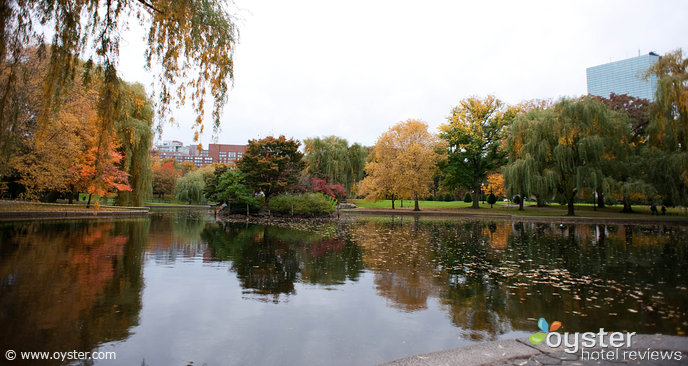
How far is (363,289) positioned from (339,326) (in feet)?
6.06

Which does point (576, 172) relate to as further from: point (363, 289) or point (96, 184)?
point (96, 184)

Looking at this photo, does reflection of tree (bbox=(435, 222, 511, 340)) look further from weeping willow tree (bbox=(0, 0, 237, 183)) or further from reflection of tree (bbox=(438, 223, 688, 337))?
weeping willow tree (bbox=(0, 0, 237, 183))

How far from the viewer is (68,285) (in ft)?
19.2

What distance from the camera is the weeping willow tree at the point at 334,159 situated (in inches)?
1596

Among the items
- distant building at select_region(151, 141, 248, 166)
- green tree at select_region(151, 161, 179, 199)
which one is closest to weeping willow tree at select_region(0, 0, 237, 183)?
green tree at select_region(151, 161, 179, 199)

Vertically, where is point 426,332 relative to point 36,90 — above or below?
below

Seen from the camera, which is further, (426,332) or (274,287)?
(274,287)

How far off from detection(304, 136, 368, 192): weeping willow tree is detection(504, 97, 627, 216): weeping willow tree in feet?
61.9

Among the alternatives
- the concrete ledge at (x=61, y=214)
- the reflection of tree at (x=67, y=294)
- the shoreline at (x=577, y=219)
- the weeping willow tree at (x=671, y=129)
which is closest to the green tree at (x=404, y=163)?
the shoreline at (x=577, y=219)

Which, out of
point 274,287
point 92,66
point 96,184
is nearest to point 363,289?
point 274,287

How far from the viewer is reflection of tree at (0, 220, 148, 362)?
3879 mm

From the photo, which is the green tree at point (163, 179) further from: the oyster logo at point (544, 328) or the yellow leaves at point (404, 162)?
the oyster logo at point (544, 328)

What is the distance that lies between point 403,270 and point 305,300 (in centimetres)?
297

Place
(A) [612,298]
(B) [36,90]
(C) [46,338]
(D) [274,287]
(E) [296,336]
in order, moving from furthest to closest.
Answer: (B) [36,90] < (D) [274,287] < (A) [612,298] < (E) [296,336] < (C) [46,338]
